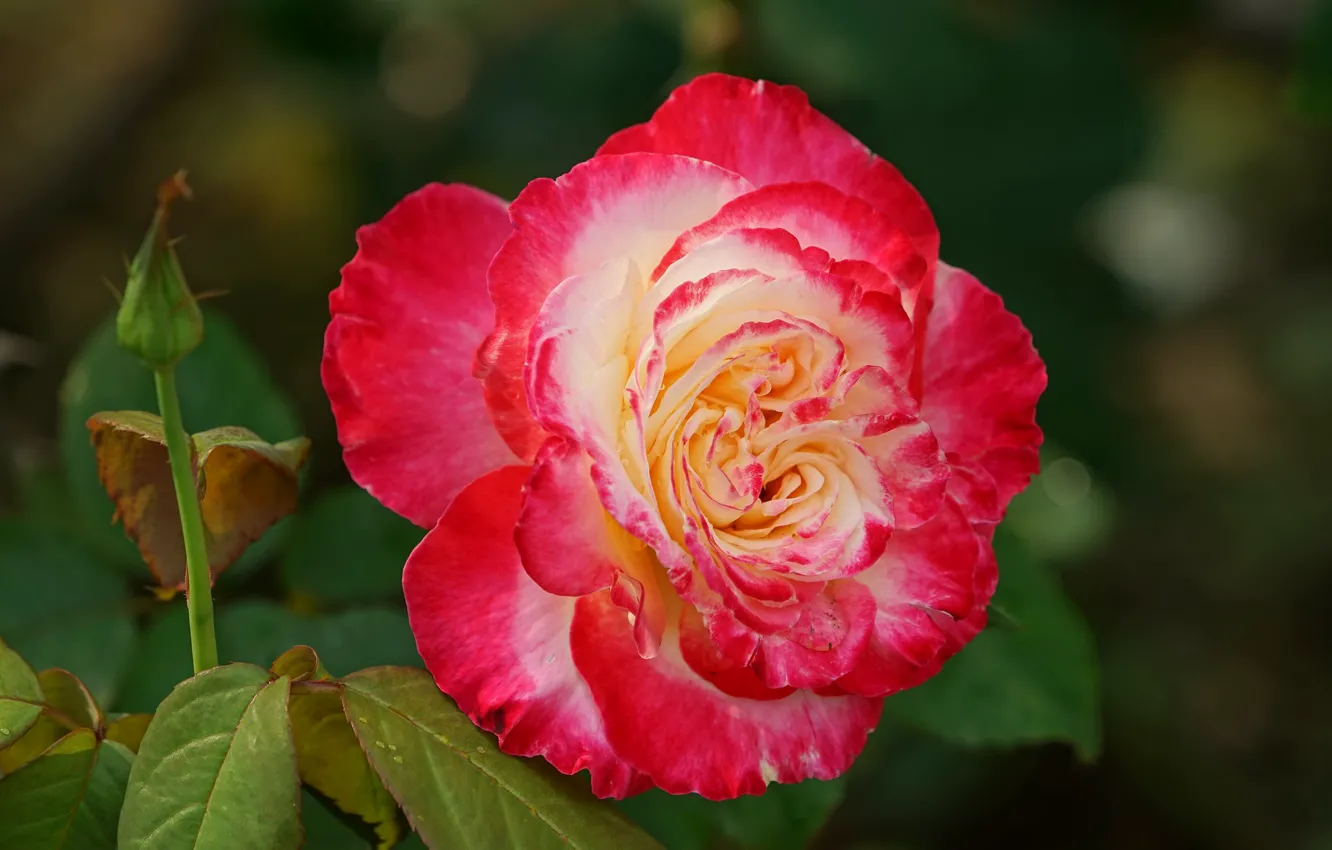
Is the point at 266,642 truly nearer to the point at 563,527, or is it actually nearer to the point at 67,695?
the point at 67,695

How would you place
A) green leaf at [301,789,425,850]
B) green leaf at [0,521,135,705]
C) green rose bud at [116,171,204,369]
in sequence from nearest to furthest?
1. green rose bud at [116,171,204,369]
2. green leaf at [301,789,425,850]
3. green leaf at [0,521,135,705]

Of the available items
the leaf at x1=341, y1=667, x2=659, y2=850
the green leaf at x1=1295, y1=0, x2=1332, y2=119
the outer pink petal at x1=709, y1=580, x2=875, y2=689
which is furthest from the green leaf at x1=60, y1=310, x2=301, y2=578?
the green leaf at x1=1295, y1=0, x2=1332, y2=119

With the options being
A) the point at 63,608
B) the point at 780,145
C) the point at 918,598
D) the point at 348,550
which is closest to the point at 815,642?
the point at 918,598

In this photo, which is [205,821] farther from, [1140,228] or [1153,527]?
[1140,228]

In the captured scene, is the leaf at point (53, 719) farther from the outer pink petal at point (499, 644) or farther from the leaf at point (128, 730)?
the outer pink petal at point (499, 644)

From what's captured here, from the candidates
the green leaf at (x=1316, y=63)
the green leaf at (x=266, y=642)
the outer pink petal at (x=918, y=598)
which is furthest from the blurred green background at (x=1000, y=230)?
the outer pink petal at (x=918, y=598)

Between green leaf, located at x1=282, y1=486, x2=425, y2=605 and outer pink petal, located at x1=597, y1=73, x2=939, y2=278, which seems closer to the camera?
outer pink petal, located at x1=597, y1=73, x2=939, y2=278

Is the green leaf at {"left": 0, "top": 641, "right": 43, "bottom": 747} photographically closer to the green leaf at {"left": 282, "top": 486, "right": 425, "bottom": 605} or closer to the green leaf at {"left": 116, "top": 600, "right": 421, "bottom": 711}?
the green leaf at {"left": 116, "top": 600, "right": 421, "bottom": 711}
